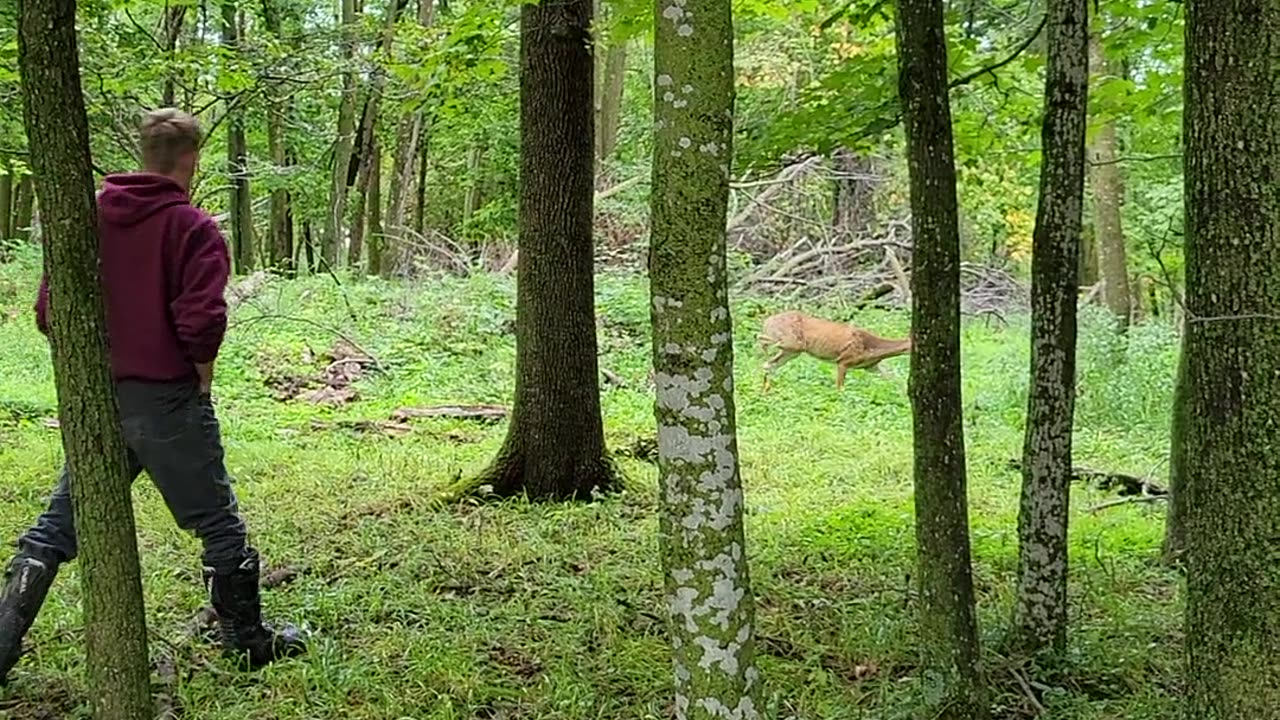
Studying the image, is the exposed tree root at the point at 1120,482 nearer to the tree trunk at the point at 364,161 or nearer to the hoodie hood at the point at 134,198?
the hoodie hood at the point at 134,198

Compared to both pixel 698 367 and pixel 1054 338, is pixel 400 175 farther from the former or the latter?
pixel 698 367

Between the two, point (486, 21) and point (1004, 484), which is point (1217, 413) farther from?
point (1004, 484)

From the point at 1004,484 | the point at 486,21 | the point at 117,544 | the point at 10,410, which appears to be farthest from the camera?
the point at 10,410

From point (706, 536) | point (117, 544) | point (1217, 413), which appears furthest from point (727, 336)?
point (117, 544)

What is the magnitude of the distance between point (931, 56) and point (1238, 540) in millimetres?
1486

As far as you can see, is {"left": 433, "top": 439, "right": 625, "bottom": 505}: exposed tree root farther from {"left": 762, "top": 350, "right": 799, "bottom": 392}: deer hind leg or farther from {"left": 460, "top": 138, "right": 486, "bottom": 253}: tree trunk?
{"left": 460, "top": 138, "right": 486, "bottom": 253}: tree trunk

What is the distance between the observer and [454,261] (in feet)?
53.0

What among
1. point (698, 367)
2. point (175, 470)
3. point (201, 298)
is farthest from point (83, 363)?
point (698, 367)

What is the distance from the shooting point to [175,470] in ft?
11.8

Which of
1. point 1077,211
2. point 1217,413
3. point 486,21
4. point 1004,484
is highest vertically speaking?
point 486,21

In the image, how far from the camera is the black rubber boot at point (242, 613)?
147 inches

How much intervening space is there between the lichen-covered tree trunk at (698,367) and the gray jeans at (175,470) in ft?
6.08

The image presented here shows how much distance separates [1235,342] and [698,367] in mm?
1214

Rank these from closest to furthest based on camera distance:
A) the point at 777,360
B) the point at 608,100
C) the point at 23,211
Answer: the point at 777,360, the point at 608,100, the point at 23,211
